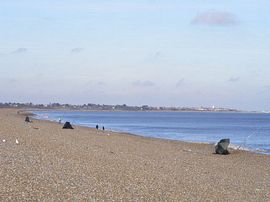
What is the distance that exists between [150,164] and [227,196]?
21.5ft

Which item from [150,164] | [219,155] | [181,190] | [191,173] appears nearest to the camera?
[181,190]

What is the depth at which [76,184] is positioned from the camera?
1433 cm

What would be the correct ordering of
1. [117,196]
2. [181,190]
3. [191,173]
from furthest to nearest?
[191,173] < [181,190] < [117,196]

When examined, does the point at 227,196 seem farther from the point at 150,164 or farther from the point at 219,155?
the point at 219,155

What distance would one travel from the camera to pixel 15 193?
1217 cm

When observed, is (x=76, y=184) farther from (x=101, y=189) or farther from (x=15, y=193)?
(x=15, y=193)

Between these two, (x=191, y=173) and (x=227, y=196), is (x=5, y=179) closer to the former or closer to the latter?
(x=227, y=196)

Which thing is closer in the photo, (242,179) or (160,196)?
(160,196)

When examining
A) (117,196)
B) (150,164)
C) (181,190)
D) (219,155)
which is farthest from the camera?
(219,155)

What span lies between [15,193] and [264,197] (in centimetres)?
752

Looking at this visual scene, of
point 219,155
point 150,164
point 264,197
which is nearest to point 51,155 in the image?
point 150,164

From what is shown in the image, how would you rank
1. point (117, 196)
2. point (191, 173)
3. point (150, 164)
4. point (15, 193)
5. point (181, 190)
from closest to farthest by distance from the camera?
1. point (15, 193)
2. point (117, 196)
3. point (181, 190)
4. point (191, 173)
5. point (150, 164)

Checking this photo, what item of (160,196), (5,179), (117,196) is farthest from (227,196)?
(5,179)

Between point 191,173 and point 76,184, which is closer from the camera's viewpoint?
point 76,184
